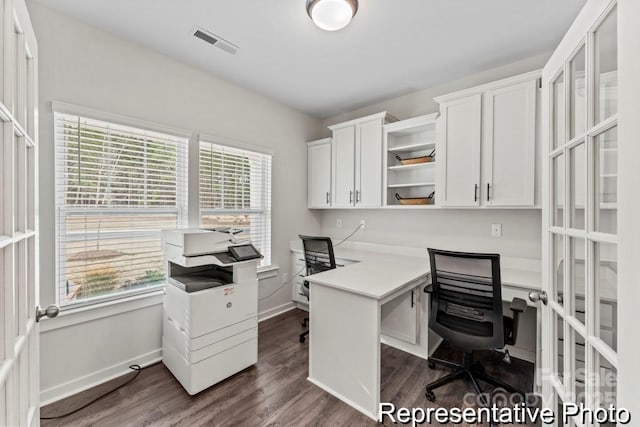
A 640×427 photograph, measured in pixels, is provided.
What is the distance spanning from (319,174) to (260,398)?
2.60m

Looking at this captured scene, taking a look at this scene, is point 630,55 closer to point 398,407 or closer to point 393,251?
point 398,407

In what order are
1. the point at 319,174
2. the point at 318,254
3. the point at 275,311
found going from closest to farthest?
the point at 318,254 → the point at 275,311 → the point at 319,174

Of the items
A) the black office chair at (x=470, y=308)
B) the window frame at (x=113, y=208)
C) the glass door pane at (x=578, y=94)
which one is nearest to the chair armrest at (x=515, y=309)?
the black office chair at (x=470, y=308)

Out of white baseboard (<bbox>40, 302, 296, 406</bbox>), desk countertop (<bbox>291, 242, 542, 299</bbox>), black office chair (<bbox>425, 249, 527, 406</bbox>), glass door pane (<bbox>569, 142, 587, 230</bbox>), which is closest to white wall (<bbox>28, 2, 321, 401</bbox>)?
white baseboard (<bbox>40, 302, 296, 406</bbox>)

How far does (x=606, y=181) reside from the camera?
77cm

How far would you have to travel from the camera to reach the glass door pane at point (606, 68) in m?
0.72

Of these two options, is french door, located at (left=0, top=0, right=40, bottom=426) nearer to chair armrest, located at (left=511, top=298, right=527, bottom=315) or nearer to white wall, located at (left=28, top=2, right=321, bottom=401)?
white wall, located at (left=28, top=2, right=321, bottom=401)

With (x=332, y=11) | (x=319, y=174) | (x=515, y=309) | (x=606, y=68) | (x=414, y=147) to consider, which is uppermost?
(x=332, y=11)

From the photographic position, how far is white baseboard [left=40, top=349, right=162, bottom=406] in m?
1.85

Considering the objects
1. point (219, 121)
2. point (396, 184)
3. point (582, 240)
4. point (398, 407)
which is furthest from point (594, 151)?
point (219, 121)

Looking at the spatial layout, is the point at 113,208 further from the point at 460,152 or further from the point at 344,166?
the point at 460,152

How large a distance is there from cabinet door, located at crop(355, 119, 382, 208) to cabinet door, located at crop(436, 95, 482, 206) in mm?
671

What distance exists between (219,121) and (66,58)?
1170 mm

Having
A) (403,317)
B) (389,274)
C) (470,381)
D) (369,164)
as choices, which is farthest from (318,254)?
(470,381)
